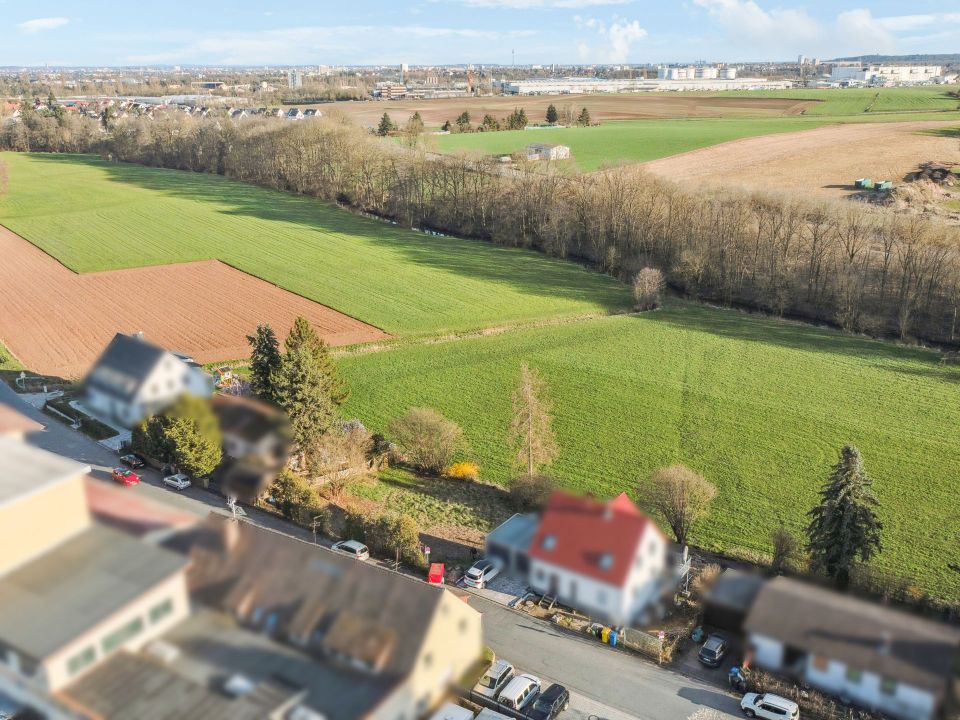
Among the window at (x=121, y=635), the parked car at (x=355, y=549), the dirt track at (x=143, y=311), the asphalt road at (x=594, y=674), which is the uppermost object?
the window at (x=121, y=635)

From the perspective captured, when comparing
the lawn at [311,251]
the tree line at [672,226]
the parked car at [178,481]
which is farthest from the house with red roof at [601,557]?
the tree line at [672,226]

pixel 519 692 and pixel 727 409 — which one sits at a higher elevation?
pixel 727 409

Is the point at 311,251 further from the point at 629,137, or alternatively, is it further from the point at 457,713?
the point at 629,137

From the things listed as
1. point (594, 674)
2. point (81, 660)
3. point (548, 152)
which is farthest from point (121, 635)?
point (548, 152)

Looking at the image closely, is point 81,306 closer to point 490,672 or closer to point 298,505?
point 298,505

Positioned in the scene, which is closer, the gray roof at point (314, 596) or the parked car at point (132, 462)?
the gray roof at point (314, 596)

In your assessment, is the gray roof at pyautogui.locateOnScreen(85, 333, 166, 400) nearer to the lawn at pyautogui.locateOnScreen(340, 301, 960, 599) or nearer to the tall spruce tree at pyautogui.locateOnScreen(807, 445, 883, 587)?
the tall spruce tree at pyautogui.locateOnScreen(807, 445, 883, 587)

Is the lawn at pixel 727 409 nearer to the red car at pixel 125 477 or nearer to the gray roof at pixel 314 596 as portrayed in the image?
the red car at pixel 125 477
